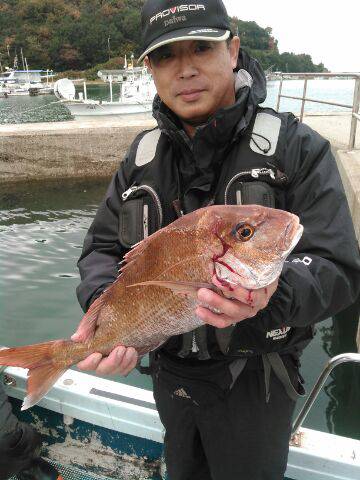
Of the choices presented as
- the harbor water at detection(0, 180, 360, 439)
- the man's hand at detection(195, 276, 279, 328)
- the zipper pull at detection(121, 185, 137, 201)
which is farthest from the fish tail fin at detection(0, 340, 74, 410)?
the harbor water at detection(0, 180, 360, 439)

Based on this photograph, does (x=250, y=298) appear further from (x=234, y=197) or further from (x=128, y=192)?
(x=128, y=192)

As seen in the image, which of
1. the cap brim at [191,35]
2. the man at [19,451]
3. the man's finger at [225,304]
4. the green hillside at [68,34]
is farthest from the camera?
the green hillside at [68,34]

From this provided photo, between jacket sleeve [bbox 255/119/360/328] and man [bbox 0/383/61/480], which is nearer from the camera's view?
jacket sleeve [bbox 255/119/360/328]

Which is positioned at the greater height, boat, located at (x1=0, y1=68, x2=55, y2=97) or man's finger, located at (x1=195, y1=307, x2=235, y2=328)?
boat, located at (x1=0, y1=68, x2=55, y2=97)

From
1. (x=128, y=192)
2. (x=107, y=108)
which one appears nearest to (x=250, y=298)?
(x=128, y=192)

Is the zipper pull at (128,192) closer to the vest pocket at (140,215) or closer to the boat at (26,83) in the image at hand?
the vest pocket at (140,215)

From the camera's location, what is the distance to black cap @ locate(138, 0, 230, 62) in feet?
5.96

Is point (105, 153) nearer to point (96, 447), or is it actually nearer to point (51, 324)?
point (51, 324)

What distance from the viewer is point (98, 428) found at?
9.25 ft

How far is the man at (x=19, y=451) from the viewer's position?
2564 mm

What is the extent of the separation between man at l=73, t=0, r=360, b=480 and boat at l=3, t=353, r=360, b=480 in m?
0.51

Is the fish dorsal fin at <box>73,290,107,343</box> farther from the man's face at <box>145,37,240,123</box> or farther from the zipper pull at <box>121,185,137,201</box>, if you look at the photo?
the man's face at <box>145,37,240,123</box>

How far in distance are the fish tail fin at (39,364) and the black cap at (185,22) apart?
1456 mm

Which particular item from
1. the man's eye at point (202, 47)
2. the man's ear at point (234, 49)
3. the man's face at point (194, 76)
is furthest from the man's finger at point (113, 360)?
the man's ear at point (234, 49)
